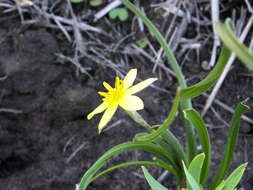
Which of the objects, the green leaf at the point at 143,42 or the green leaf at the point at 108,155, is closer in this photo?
the green leaf at the point at 108,155

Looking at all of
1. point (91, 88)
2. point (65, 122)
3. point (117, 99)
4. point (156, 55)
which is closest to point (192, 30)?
point (156, 55)

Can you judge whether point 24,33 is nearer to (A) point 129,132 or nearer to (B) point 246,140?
(A) point 129,132

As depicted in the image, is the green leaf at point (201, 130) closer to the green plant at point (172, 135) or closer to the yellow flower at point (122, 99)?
the green plant at point (172, 135)

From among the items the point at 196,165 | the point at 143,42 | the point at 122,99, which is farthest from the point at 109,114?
the point at 143,42

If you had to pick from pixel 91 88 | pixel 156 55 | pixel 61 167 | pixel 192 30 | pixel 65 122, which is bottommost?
pixel 61 167

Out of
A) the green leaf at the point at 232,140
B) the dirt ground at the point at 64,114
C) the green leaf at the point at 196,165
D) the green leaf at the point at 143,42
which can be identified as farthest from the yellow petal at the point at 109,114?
the green leaf at the point at 143,42

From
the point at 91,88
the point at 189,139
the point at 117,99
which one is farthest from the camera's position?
the point at 91,88

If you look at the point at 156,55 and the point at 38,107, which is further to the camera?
the point at 156,55

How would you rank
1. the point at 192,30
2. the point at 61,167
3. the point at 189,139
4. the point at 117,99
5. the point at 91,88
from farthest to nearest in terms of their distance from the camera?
the point at 192,30 → the point at 91,88 → the point at 61,167 → the point at 189,139 → the point at 117,99
